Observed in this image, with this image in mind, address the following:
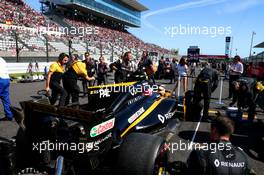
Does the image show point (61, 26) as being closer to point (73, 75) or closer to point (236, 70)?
point (236, 70)

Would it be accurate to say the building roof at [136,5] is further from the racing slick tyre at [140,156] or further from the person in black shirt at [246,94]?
the racing slick tyre at [140,156]

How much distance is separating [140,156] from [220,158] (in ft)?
2.51

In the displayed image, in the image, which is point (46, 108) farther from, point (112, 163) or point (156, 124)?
point (156, 124)

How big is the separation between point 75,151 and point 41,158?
460 mm

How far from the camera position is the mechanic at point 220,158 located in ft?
6.81

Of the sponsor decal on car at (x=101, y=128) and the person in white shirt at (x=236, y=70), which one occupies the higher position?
the person in white shirt at (x=236, y=70)

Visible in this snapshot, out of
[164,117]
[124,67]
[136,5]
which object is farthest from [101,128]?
[136,5]

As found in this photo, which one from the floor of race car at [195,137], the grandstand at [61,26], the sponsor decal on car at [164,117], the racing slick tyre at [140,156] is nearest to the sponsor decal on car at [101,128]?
the racing slick tyre at [140,156]

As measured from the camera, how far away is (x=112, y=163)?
300cm

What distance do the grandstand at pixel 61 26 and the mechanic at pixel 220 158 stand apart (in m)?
18.0

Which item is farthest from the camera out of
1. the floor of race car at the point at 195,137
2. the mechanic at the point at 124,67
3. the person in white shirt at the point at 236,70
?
the person in white shirt at the point at 236,70

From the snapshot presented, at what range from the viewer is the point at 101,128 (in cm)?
262

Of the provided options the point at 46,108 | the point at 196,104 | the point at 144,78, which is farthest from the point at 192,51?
the point at 46,108

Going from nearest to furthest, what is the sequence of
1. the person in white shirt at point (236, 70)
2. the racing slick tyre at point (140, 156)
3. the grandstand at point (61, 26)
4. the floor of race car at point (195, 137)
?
the racing slick tyre at point (140, 156)
the floor of race car at point (195, 137)
the person in white shirt at point (236, 70)
the grandstand at point (61, 26)
